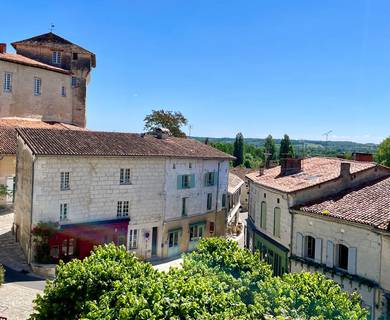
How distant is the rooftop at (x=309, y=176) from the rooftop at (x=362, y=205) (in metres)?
1.36

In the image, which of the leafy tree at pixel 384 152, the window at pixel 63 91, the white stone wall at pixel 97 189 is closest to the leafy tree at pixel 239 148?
the leafy tree at pixel 384 152

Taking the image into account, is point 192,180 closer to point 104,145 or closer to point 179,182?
point 179,182

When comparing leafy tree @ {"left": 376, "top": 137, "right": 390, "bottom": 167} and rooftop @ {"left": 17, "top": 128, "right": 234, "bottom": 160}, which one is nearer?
rooftop @ {"left": 17, "top": 128, "right": 234, "bottom": 160}

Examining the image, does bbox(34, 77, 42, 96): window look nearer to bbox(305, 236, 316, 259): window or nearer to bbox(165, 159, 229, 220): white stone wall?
bbox(165, 159, 229, 220): white stone wall

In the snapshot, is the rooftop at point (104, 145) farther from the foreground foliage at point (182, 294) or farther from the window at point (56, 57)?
the window at point (56, 57)

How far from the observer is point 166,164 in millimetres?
35375

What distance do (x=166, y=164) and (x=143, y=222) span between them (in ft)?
17.0

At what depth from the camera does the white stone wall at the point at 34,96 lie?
47.1 metres

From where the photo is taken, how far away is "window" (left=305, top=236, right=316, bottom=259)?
2417 cm

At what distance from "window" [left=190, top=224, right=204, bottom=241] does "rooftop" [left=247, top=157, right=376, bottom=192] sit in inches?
346

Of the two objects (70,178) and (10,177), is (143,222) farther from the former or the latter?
(10,177)

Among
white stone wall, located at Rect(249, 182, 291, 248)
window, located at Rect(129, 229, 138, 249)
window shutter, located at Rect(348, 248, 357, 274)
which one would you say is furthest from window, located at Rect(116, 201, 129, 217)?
window shutter, located at Rect(348, 248, 357, 274)

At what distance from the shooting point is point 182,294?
1068 cm

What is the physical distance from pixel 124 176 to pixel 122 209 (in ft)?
8.39
